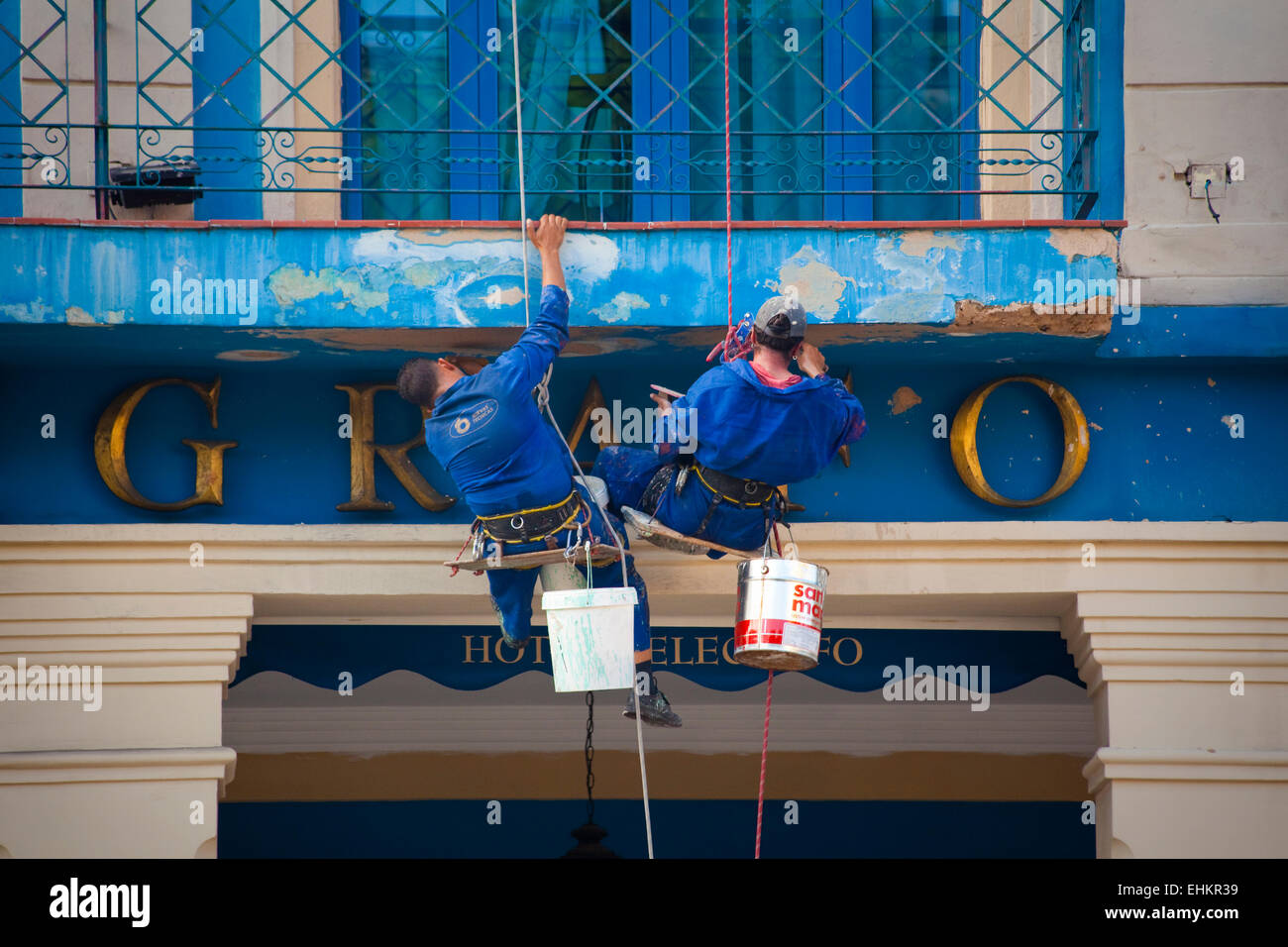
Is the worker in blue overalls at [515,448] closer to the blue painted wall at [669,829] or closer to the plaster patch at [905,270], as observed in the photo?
the plaster patch at [905,270]

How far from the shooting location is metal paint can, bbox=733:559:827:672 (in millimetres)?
6680

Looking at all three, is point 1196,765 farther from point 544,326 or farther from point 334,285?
point 334,285

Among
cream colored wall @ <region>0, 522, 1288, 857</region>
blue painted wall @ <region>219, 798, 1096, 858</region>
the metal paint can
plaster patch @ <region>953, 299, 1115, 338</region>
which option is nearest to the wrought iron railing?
plaster patch @ <region>953, 299, 1115, 338</region>

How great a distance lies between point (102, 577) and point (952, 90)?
4.95 metres

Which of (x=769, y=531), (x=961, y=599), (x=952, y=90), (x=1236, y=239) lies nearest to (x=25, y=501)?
(x=769, y=531)

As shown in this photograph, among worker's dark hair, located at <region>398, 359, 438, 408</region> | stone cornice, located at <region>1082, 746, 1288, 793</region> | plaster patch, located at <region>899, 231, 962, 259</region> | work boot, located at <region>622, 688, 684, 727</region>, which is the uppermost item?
plaster patch, located at <region>899, 231, 962, 259</region>

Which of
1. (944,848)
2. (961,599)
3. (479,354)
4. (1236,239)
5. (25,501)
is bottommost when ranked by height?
(944,848)

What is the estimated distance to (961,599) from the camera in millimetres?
8031

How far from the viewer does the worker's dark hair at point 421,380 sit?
23.0 feet

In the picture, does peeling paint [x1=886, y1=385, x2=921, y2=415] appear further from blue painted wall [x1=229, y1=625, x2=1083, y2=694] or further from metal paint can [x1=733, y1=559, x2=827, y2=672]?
blue painted wall [x1=229, y1=625, x2=1083, y2=694]

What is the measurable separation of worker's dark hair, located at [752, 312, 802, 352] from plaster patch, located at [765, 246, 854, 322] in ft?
1.80

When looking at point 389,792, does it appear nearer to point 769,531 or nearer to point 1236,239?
point 769,531

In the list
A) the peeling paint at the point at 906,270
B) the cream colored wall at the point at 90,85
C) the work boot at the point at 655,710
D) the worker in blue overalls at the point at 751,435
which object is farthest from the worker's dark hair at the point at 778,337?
the cream colored wall at the point at 90,85

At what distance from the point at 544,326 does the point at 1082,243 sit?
2496 mm
